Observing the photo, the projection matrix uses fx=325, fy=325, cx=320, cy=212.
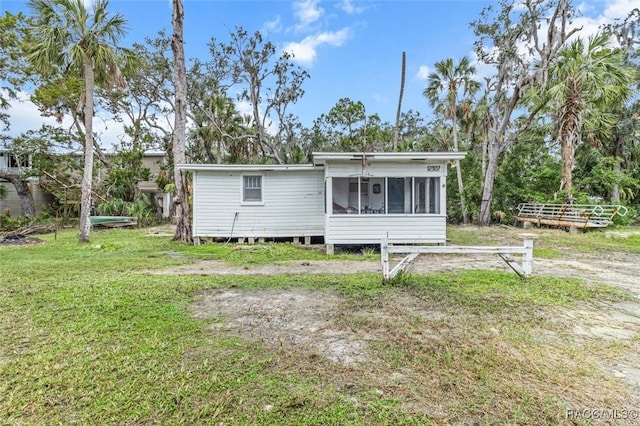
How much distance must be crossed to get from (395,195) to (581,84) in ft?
34.8

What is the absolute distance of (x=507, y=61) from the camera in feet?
50.2

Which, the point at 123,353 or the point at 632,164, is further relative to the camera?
the point at 632,164

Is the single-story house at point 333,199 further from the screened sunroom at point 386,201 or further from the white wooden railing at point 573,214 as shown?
the white wooden railing at point 573,214

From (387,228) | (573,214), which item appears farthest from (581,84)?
(387,228)

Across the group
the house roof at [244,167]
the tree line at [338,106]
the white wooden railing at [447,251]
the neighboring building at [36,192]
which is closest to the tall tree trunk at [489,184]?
the tree line at [338,106]

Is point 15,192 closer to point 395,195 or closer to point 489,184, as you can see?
point 395,195

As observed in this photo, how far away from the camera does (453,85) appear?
17.3 meters

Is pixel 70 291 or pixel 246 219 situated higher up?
pixel 246 219

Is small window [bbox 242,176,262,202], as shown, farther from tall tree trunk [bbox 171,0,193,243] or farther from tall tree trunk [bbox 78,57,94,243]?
tall tree trunk [bbox 78,57,94,243]

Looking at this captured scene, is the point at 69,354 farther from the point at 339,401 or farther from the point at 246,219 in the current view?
the point at 246,219

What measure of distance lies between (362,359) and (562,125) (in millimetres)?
15722

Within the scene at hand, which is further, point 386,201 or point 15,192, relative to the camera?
point 15,192

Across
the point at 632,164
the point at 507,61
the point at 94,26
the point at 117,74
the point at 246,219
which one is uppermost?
the point at 507,61

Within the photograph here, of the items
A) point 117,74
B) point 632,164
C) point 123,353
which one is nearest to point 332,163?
point 123,353
